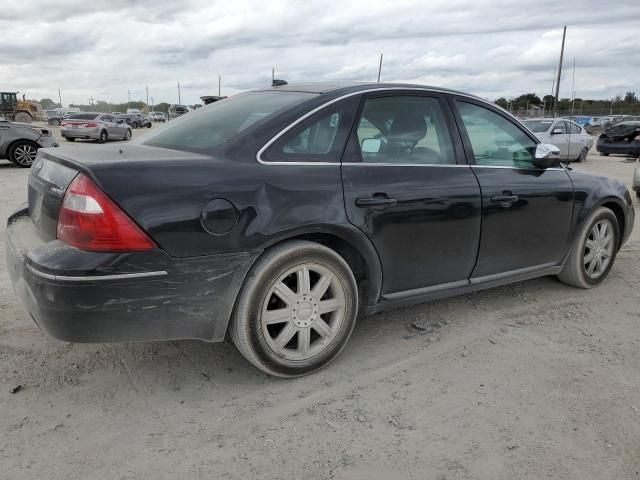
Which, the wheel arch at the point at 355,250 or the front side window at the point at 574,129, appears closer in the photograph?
the wheel arch at the point at 355,250

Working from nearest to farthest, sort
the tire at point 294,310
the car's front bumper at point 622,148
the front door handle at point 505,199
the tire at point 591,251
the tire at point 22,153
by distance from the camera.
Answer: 1. the tire at point 294,310
2. the front door handle at point 505,199
3. the tire at point 591,251
4. the tire at point 22,153
5. the car's front bumper at point 622,148

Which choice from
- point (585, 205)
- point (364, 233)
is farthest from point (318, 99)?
point (585, 205)

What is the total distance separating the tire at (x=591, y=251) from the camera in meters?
4.43

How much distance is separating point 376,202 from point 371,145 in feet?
1.18

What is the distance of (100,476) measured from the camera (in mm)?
2250

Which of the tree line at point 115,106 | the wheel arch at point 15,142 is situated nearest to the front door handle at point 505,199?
the wheel arch at point 15,142

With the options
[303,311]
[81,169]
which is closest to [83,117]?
[81,169]

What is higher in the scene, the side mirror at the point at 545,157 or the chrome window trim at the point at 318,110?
the chrome window trim at the point at 318,110

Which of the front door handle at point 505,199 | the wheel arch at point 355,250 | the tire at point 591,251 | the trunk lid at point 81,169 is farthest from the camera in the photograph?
the tire at point 591,251

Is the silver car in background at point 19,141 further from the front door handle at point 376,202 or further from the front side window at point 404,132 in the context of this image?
the front door handle at point 376,202

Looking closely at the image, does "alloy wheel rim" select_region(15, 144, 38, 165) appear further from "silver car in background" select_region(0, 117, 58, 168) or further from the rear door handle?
the rear door handle

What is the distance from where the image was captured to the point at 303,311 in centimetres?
297

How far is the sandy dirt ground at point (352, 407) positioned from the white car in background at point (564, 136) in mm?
13843

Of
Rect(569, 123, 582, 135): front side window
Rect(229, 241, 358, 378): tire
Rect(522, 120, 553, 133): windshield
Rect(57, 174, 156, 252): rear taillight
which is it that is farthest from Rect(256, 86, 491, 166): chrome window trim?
Rect(569, 123, 582, 135): front side window
